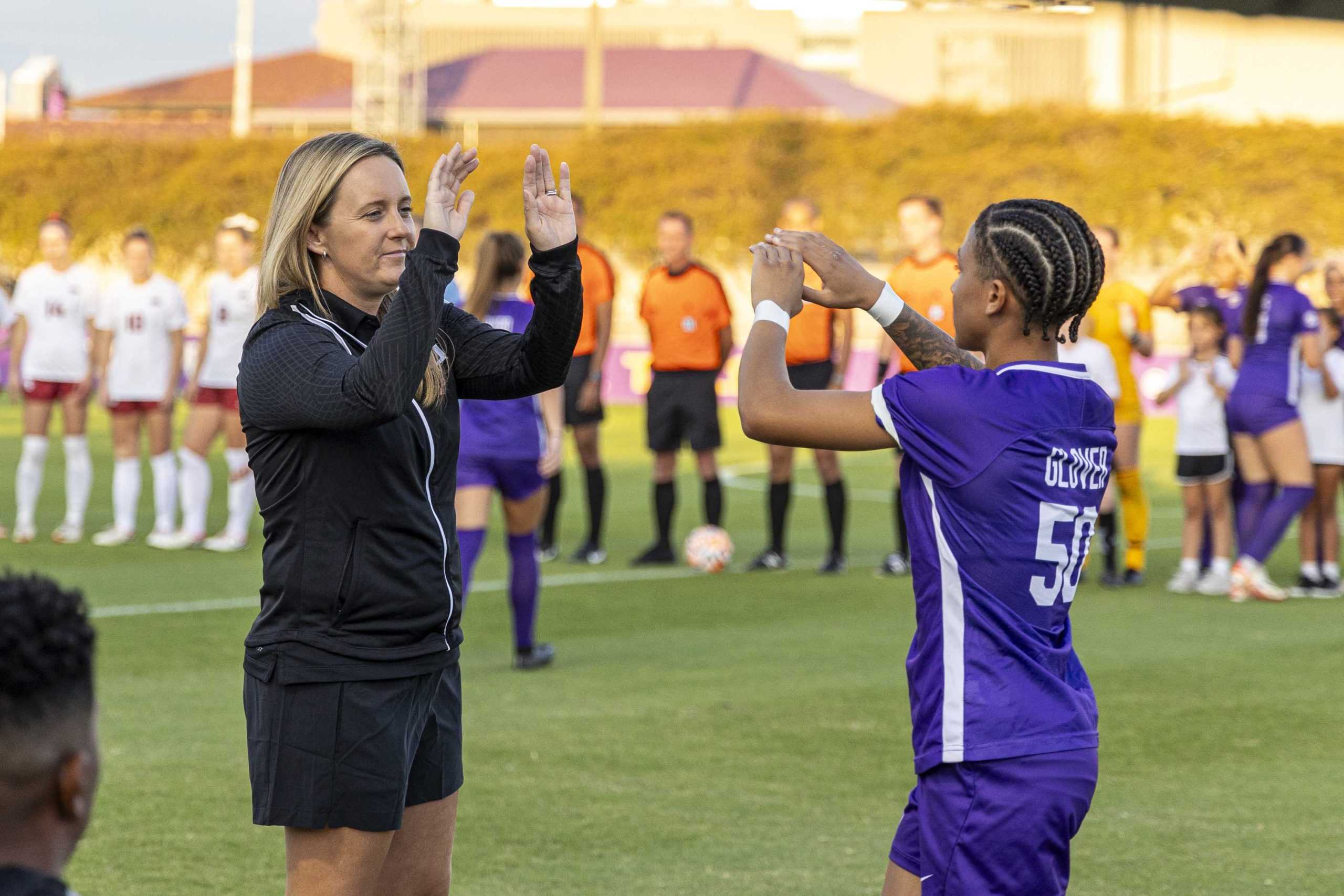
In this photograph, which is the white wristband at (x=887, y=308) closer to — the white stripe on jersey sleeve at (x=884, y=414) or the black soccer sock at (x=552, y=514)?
the white stripe on jersey sleeve at (x=884, y=414)

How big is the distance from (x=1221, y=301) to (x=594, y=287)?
444cm

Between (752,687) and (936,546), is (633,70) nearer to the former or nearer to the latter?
(752,687)

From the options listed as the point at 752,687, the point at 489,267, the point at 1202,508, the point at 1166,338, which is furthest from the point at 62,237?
the point at 1166,338

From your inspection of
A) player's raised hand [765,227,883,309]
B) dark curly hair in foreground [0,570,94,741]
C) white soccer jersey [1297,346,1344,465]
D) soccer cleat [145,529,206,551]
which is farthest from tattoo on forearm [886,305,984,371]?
soccer cleat [145,529,206,551]

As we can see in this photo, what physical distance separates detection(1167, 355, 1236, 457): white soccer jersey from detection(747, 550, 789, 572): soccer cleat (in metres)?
2.89

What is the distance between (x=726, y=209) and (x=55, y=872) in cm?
2995

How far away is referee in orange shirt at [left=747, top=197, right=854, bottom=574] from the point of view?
37.7ft

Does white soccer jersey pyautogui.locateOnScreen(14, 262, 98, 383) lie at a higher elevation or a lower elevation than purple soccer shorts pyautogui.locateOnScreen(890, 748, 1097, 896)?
higher

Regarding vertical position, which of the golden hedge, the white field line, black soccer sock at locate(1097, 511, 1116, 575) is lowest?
the white field line

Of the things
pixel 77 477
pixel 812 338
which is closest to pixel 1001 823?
pixel 812 338

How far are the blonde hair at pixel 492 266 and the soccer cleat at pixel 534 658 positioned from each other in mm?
1711

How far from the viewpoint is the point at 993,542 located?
2.93m

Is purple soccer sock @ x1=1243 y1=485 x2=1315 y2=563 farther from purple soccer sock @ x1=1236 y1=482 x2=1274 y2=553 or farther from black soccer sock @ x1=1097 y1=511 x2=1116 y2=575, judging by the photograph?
black soccer sock @ x1=1097 y1=511 x2=1116 y2=575

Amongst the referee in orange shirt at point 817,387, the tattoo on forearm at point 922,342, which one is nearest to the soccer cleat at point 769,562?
the referee in orange shirt at point 817,387
